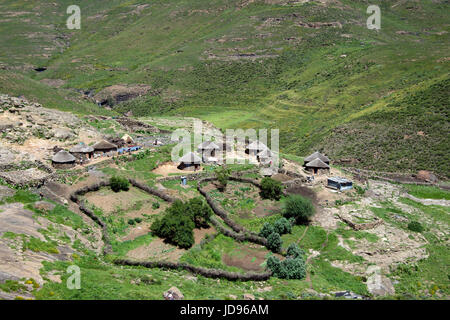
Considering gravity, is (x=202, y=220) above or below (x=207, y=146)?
below

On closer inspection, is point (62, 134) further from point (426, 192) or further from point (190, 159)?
point (426, 192)

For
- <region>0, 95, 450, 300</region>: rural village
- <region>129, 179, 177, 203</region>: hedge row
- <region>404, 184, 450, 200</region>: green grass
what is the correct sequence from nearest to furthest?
<region>0, 95, 450, 300</region>: rural village, <region>129, 179, 177, 203</region>: hedge row, <region>404, 184, 450, 200</region>: green grass

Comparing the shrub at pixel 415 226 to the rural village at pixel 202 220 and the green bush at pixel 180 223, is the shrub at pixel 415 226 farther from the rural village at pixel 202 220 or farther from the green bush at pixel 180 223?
the green bush at pixel 180 223

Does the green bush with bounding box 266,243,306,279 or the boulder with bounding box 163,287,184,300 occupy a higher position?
the boulder with bounding box 163,287,184,300

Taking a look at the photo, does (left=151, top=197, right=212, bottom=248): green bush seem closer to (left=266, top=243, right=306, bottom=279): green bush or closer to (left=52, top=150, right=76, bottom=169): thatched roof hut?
(left=266, top=243, right=306, bottom=279): green bush

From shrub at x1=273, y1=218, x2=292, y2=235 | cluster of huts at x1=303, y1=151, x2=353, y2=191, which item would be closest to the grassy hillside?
cluster of huts at x1=303, y1=151, x2=353, y2=191

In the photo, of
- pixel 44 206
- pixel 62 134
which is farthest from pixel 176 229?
pixel 62 134
